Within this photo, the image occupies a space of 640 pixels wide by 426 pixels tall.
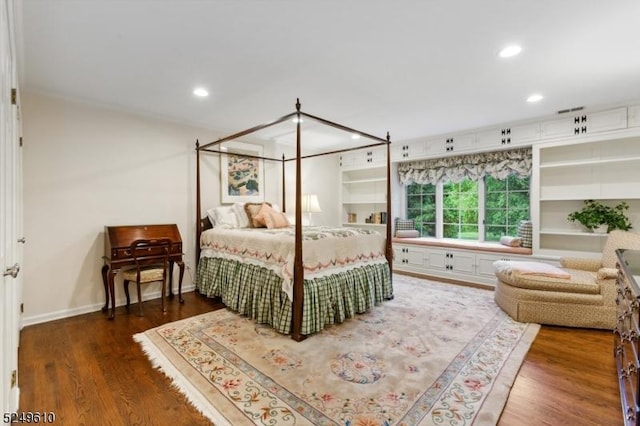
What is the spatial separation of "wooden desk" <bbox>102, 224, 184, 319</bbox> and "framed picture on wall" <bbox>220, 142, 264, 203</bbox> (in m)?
1.05

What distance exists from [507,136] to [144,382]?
200 inches

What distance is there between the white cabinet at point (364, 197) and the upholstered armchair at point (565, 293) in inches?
115

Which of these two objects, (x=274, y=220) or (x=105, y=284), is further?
(x=274, y=220)

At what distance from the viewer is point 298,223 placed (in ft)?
8.54

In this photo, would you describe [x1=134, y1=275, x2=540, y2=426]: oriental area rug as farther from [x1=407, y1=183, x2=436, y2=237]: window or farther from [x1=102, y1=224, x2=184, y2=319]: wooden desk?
[x1=407, y1=183, x2=436, y2=237]: window

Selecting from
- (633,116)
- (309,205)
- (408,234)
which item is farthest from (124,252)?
(633,116)

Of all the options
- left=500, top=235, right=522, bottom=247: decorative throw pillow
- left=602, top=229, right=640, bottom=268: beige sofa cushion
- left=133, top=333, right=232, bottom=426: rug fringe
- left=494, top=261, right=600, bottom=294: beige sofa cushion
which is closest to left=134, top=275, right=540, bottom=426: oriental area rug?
left=133, top=333, right=232, bottom=426: rug fringe

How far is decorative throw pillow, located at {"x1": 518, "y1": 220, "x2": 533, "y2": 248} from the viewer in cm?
413

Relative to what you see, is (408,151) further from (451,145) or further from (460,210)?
(460,210)

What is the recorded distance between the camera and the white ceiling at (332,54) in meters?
1.83

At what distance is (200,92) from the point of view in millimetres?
3082

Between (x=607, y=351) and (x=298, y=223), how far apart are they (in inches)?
107

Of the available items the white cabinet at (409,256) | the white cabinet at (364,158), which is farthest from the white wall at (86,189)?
the white cabinet at (409,256)

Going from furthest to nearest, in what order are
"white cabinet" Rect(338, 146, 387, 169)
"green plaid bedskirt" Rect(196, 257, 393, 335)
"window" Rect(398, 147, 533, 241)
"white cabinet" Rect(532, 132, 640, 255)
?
1. "white cabinet" Rect(338, 146, 387, 169)
2. "window" Rect(398, 147, 533, 241)
3. "white cabinet" Rect(532, 132, 640, 255)
4. "green plaid bedskirt" Rect(196, 257, 393, 335)
